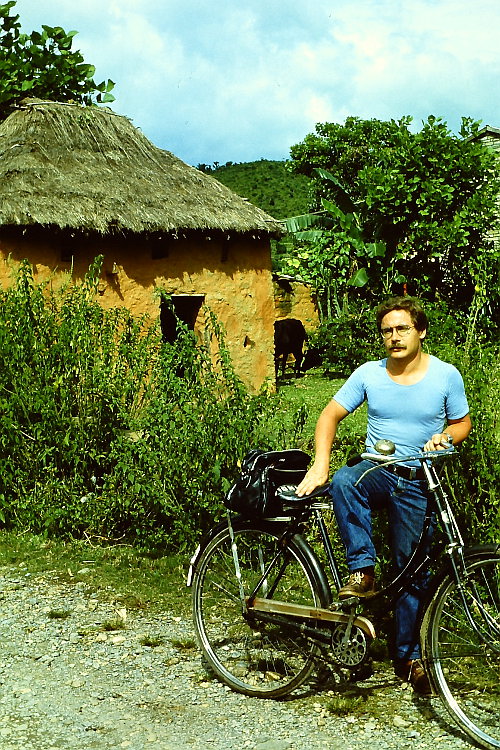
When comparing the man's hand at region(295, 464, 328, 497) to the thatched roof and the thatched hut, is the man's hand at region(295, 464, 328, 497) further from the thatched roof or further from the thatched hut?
the thatched roof

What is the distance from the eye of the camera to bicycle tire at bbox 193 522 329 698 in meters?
3.90

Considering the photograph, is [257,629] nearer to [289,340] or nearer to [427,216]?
[427,216]

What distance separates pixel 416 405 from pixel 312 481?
0.56 m

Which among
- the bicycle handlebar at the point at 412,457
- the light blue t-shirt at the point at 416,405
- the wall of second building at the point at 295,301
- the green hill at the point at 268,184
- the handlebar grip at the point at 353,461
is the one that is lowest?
the handlebar grip at the point at 353,461

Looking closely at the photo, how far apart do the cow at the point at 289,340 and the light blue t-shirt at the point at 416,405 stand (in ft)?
48.5

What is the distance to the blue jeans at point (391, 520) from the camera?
3.77 m

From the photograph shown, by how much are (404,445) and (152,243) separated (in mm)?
9387

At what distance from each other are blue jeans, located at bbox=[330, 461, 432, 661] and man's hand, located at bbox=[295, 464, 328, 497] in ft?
0.18

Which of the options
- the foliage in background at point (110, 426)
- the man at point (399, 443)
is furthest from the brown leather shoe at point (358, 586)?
the foliage in background at point (110, 426)

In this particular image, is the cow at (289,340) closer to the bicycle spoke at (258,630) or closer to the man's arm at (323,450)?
the bicycle spoke at (258,630)

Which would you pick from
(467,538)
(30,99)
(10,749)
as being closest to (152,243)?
(30,99)

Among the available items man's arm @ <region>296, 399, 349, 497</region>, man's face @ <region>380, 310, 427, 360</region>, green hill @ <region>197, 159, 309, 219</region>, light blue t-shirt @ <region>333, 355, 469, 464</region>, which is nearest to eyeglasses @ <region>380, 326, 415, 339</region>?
man's face @ <region>380, 310, 427, 360</region>

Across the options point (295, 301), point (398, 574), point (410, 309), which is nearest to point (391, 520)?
point (398, 574)

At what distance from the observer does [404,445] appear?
3881 mm
